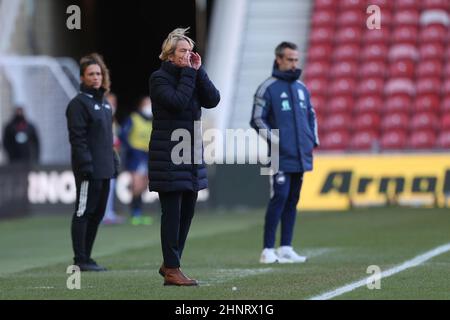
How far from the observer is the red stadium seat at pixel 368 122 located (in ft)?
91.2

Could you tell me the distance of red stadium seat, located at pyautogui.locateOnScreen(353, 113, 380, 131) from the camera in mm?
27797

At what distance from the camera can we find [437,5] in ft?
96.5

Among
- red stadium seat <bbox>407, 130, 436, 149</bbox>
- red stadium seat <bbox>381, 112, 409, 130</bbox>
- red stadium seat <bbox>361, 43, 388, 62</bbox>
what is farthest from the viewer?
red stadium seat <bbox>361, 43, 388, 62</bbox>

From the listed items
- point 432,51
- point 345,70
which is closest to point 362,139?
point 345,70

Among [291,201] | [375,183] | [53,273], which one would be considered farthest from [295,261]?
[375,183]

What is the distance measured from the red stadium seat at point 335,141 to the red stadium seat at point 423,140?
1.30m

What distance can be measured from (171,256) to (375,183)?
13.0m

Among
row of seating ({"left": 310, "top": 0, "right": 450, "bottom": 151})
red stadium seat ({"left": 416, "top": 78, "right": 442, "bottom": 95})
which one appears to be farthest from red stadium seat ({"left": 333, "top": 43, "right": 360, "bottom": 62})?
red stadium seat ({"left": 416, "top": 78, "right": 442, "bottom": 95})

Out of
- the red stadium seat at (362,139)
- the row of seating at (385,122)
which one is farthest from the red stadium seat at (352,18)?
the red stadium seat at (362,139)

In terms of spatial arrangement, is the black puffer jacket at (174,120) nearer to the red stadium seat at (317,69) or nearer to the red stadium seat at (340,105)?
the red stadium seat at (340,105)

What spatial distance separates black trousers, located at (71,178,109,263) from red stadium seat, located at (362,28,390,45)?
1681cm

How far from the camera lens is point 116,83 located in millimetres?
31875

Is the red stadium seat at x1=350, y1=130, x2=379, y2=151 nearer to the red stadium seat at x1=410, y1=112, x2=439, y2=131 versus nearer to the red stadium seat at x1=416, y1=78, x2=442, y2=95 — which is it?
the red stadium seat at x1=410, y1=112, x2=439, y2=131

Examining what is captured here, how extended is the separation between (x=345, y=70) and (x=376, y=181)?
20.0ft
